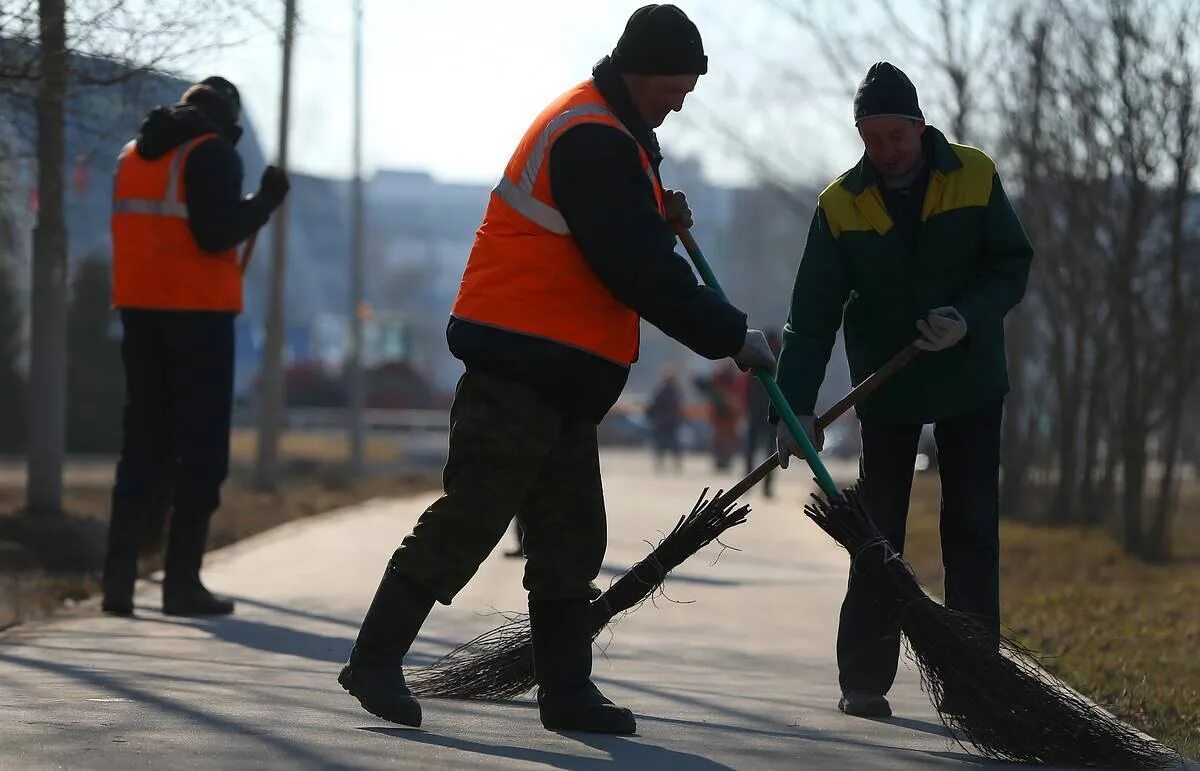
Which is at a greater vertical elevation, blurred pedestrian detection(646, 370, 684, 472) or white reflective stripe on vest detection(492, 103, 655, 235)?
white reflective stripe on vest detection(492, 103, 655, 235)

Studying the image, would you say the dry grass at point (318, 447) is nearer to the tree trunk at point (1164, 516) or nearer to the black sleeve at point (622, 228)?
the tree trunk at point (1164, 516)

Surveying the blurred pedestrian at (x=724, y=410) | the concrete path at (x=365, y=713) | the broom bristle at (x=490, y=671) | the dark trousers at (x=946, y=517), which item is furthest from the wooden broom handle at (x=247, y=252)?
the blurred pedestrian at (x=724, y=410)

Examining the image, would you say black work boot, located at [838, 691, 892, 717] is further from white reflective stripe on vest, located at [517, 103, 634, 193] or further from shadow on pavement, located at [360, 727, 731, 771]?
white reflective stripe on vest, located at [517, 103, 634, 193]

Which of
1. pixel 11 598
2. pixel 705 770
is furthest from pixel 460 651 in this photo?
pixel 11 598

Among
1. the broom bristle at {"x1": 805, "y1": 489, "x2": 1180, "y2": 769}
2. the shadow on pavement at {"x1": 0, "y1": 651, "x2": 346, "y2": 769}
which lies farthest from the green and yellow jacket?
the shadow on pavement at {"x1": 0, "y1": 651, "x2": 346, "y2": 769}

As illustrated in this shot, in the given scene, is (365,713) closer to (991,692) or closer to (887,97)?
(991,692)

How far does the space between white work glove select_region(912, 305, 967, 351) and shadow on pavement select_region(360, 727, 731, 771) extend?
1.27m

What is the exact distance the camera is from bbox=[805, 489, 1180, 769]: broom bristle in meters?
5.05

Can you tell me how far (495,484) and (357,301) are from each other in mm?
22295

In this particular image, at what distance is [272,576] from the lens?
980 cm

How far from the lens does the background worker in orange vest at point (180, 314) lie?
7.71 m

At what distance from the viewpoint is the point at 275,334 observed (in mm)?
20297

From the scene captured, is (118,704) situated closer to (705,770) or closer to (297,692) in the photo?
(297,692)

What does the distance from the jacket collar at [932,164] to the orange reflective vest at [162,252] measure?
2739mm
